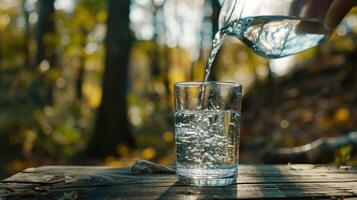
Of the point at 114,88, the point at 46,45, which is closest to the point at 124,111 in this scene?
the point at 114,88

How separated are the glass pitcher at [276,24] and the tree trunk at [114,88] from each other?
544cm

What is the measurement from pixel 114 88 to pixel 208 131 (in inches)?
237

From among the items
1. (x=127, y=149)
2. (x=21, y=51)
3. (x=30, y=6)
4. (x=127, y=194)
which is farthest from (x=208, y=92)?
(x=30, y=6)

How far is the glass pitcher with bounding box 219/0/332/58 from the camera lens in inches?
70.3

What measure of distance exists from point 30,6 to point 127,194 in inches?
616

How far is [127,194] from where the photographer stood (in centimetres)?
147

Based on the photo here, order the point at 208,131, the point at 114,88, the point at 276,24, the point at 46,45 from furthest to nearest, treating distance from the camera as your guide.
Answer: the point at 46,45 < the point at 114,88 < the point at 276,24 < the point at 208,131

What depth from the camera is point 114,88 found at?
24.5ft

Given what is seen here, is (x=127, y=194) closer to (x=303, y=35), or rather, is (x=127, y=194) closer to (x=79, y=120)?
(x=303, y=35)

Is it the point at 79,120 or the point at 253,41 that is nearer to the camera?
the point at 253,41

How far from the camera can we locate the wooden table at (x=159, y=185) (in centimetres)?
145

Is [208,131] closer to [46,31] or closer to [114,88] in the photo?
[114,88]

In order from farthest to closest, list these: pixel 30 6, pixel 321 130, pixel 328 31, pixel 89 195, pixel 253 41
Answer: pixel 30 6 < pixel 321 130 < pixel 328 31 < pixel 253 41 < pixel 89 195

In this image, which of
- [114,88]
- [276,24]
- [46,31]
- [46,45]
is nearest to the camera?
[276,24]
